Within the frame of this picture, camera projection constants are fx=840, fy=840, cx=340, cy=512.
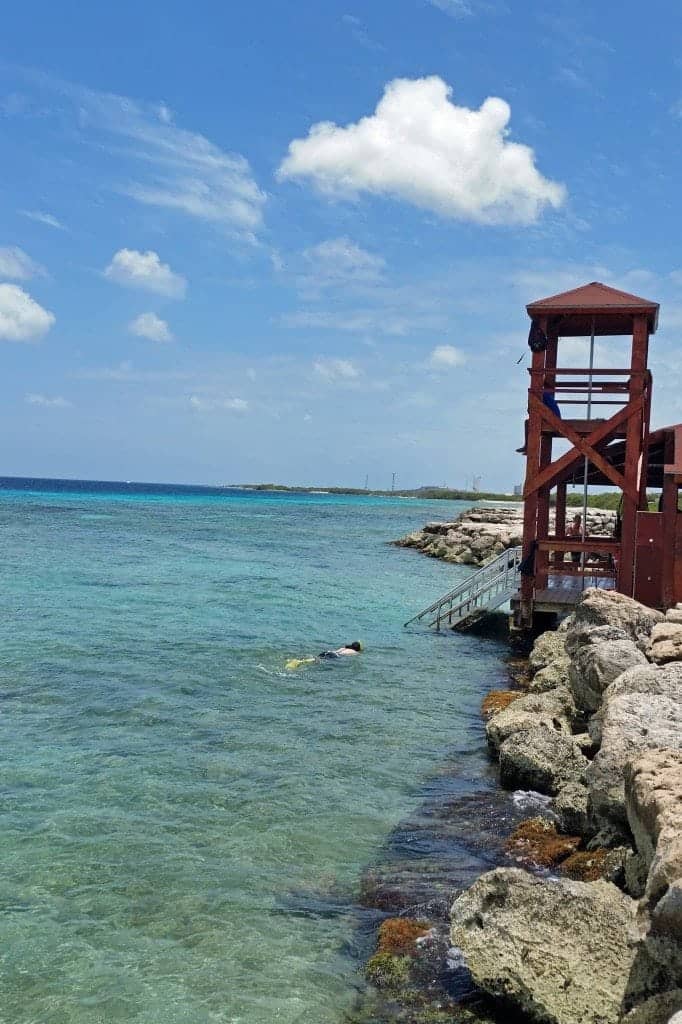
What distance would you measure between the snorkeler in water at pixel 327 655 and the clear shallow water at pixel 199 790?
0.39 meters

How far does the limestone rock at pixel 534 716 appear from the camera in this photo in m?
11.0

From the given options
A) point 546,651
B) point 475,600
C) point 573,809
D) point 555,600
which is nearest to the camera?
point 573,809

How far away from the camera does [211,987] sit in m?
6.31

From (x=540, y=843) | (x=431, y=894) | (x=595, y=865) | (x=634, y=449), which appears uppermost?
(x=634, y=449)

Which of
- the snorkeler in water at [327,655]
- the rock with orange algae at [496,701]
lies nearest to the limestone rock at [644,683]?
the rock with orange algae at [496,701]

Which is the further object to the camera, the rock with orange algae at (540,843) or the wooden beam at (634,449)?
the wooden beam at (634,449)

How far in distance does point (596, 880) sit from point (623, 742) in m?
1.44

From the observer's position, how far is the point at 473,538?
4738 centimetres

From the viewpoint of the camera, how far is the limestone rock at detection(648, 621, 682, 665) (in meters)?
11.3

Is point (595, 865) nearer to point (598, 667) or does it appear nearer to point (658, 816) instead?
point (658, 816)

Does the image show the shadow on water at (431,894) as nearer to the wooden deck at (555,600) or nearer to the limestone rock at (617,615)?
the limestone rock at (617,615)

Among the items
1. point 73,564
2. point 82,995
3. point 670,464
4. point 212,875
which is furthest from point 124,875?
point 73,564

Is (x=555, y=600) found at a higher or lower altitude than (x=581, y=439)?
lower

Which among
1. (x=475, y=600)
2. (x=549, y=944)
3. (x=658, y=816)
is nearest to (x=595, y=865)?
(x=549, y=944)
